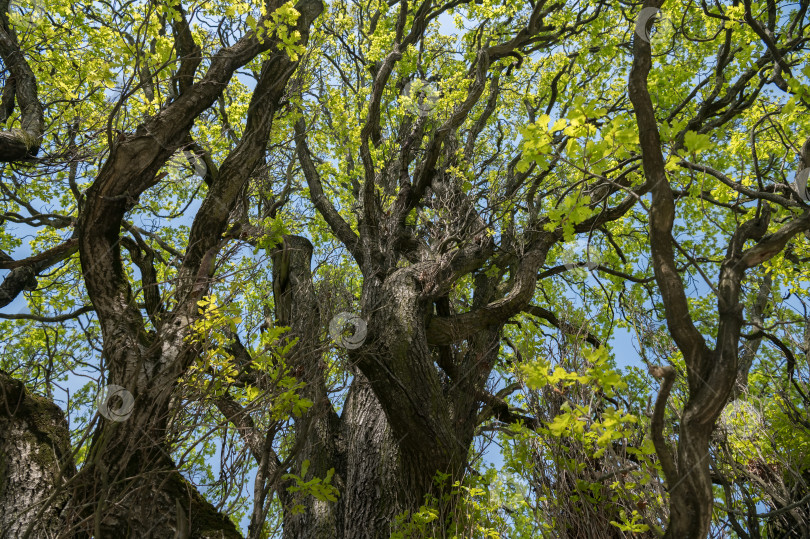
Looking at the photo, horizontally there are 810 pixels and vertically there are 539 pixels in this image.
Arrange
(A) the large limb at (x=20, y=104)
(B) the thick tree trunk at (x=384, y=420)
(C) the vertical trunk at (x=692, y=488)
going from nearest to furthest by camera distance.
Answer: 1. (C) the vertical trunk at (x=692, y=488)
2. (B) the thick tree trunk at (x=384, y=420)
3. (A) the large limb at (x=20, y=104)

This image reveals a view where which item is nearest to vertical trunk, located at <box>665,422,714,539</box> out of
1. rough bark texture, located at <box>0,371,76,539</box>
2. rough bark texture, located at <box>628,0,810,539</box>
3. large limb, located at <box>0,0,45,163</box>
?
rough bark texture, located at <box>628,0,810,539</box>

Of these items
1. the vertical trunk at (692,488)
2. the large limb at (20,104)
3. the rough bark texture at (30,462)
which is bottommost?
the vertical trunk at (692,488)

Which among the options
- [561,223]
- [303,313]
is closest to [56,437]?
[303,313]

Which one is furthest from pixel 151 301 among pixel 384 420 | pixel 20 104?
pixel 20 104

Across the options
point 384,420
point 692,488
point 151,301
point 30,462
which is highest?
point 151,301

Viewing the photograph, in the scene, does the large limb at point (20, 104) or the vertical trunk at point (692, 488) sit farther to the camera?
the large limb at point (20, 104)

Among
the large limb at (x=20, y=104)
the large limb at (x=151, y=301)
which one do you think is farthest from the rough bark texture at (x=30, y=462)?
the large limb at (x=20, y=104)

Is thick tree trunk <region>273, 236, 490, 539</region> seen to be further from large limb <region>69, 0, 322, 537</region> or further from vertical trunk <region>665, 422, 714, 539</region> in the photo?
vertical trunk <region>665, 422, 714, 539</region>

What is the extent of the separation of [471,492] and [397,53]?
4138 millimetres

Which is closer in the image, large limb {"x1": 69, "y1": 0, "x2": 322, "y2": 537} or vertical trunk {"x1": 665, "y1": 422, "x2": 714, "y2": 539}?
vertical trunk {"x1": 665, "y1": 422, "x2": 714, "y2": 539}

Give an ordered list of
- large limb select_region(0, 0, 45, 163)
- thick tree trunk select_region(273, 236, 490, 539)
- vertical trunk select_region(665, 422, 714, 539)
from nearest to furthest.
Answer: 1. vertical trunk select_region(665, 422, 714, 539)
2. thick tree trunk select_region(273, 236, 490, 539)
3. large limb select_region(0, 0, 45, 163)

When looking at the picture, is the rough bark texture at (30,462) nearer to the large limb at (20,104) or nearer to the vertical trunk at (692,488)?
the large limb at (20,104)

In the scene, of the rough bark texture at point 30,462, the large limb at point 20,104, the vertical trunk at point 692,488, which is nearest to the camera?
the vertical trunk at point 692,488

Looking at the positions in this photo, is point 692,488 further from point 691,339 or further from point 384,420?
point 384,420
